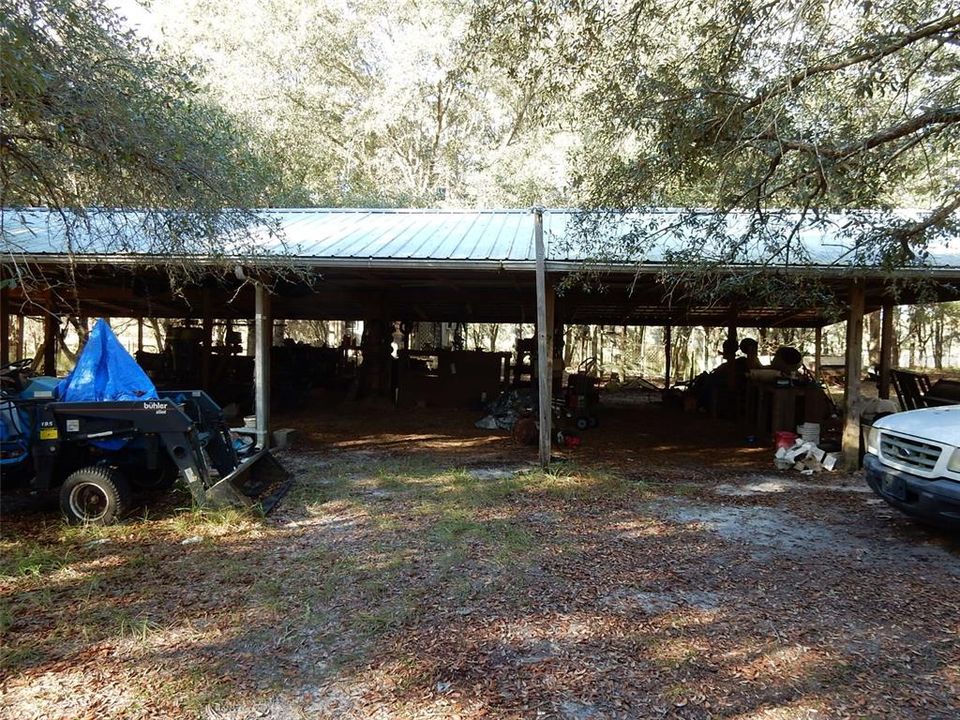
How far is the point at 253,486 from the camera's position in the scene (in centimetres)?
569

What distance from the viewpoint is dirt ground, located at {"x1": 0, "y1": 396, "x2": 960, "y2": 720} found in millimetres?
2580

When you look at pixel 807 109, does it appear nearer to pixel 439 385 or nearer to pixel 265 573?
pixel 265 573

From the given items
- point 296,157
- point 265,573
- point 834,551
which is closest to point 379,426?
point 265,573

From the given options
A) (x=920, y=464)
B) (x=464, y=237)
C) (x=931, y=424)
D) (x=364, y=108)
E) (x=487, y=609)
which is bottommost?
(x=487, y=609)

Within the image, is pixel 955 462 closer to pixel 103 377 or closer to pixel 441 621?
pixel 441 621

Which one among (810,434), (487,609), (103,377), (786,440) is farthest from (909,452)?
(103,377)

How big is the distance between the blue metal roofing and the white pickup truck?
57.7 inches

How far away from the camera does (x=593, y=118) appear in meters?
6.25

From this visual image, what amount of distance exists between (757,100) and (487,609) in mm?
4263

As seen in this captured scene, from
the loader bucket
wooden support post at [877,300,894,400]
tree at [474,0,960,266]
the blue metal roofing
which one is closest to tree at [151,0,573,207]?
the blue metal roofing

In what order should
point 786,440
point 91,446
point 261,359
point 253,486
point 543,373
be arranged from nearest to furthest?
point 91,446
point 253,486
point 543,373
point 261,359
point 786,440

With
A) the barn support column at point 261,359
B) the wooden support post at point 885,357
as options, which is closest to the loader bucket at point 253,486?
the barn support column at point 261,359

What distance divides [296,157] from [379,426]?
410 inches

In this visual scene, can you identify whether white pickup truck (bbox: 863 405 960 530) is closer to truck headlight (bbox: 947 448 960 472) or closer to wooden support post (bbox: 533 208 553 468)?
truck headlight (bbox: 947 448 960 472)
